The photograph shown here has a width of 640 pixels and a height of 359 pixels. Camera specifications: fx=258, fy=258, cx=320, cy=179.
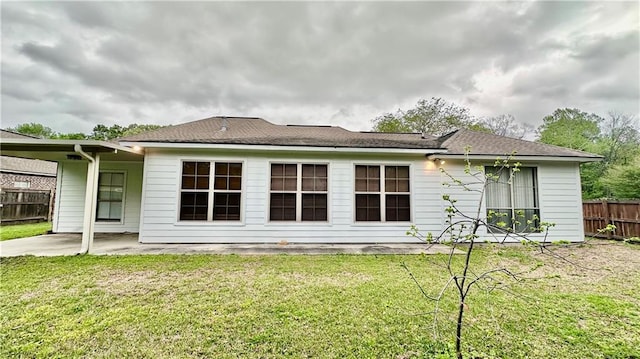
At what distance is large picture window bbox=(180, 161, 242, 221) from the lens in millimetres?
6914

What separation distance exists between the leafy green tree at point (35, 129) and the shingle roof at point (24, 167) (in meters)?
22.8

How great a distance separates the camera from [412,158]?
743 centimetres

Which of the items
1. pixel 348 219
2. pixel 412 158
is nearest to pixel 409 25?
pixel 412 158

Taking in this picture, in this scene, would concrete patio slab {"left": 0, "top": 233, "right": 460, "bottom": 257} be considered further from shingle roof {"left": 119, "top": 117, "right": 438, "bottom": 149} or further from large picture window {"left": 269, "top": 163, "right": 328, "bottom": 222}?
shingle roof {"left": 119, "top": 117, "right": 438, "bottom": 149}

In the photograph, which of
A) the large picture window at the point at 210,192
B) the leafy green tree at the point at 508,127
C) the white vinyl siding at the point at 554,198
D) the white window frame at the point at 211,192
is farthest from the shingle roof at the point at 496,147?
the leafy green tree at the point at 508,127

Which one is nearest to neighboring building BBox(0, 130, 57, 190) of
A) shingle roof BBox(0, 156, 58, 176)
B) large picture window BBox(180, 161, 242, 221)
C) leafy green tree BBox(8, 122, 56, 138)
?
shingle roof BBox(0, 156, 58, 176)

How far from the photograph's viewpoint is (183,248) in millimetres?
6273

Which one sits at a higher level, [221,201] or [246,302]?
[221,201]

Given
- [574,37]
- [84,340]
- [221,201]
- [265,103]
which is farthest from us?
[265,103]

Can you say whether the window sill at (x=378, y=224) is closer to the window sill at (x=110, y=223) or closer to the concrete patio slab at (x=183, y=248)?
the concrete patio slab at (x=183, y=248)

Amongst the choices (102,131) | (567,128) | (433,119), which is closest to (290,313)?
(433,119)

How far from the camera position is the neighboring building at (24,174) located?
13.4 meters

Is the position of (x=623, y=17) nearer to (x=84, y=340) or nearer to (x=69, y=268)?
(x=84, y=340)

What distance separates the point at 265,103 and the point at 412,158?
12.9m
